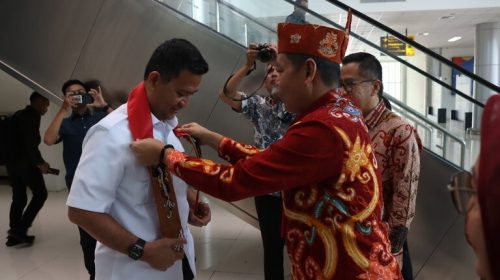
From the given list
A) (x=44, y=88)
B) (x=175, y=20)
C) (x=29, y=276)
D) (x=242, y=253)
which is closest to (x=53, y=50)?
(x=44, y=88)

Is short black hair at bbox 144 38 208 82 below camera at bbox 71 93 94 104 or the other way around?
the other way around

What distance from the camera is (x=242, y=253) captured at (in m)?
4.37

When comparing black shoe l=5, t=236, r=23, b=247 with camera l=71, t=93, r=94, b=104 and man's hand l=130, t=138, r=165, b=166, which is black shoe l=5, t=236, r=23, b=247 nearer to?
camera l=71, t=93, r=94, b=104

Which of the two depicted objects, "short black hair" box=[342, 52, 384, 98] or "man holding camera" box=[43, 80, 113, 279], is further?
"man holding camera" box=[43, 80, 113, 279]

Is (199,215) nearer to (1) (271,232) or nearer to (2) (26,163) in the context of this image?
(1) (271,232)

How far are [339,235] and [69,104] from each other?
8.91 feet

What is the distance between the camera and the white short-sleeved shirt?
1.38 metres

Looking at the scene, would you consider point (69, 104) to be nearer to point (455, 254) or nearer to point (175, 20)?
point (175, 20)

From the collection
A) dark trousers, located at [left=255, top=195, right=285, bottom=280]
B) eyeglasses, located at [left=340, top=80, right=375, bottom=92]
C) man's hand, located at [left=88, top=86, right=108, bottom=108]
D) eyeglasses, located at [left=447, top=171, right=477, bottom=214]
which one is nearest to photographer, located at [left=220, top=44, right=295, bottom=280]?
dark trousers, located at [left=255, top=195, right=285, bottom=280]

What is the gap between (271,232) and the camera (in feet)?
9.53

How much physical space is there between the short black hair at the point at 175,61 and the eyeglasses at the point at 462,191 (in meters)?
0.93

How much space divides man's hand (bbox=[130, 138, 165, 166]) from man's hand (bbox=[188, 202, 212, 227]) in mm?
511

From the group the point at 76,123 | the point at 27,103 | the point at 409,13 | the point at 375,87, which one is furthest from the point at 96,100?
the point at 409,13

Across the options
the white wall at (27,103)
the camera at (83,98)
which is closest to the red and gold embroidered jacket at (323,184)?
the camera at (83,98)
